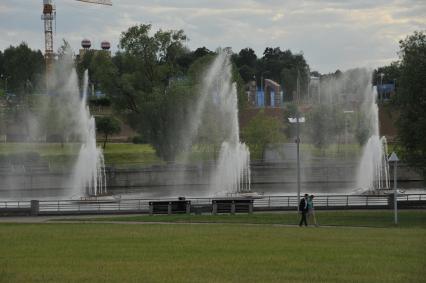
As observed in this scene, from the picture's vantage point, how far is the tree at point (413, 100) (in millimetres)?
44969

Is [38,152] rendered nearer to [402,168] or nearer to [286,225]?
[402,168]

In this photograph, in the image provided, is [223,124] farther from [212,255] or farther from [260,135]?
[212,255]

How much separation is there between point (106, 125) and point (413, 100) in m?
76.9

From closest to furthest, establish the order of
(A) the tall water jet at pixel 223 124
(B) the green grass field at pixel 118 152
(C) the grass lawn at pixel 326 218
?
(C) the grass lawn at pixel 326 218 < (A) the tall water jet at pixel 223 124 < (B) the green grass field at pixel 118 152

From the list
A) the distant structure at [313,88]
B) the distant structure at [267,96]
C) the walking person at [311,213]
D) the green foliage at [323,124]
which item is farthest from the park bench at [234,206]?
the distant structure at [313,88]

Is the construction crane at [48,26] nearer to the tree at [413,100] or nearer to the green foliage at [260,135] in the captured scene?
the green foliage at [260,135]

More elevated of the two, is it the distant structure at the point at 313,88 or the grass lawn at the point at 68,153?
the distant structure at the point at 313,88

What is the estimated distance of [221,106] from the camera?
9806 cm

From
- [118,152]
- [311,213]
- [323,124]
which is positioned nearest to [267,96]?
[323,124]

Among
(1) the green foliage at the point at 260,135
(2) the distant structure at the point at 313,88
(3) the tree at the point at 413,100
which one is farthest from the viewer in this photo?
(2) the distant structure at the point at 313,88

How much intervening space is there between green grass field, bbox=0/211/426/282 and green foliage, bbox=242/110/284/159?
219 feet

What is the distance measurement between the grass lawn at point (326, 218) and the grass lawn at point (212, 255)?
4.99 metres

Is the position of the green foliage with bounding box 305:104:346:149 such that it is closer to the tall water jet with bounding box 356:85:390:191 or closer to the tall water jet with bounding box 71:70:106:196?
the tall water jet with bounding box 356:85:390:191

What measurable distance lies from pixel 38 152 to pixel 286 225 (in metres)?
72.4
